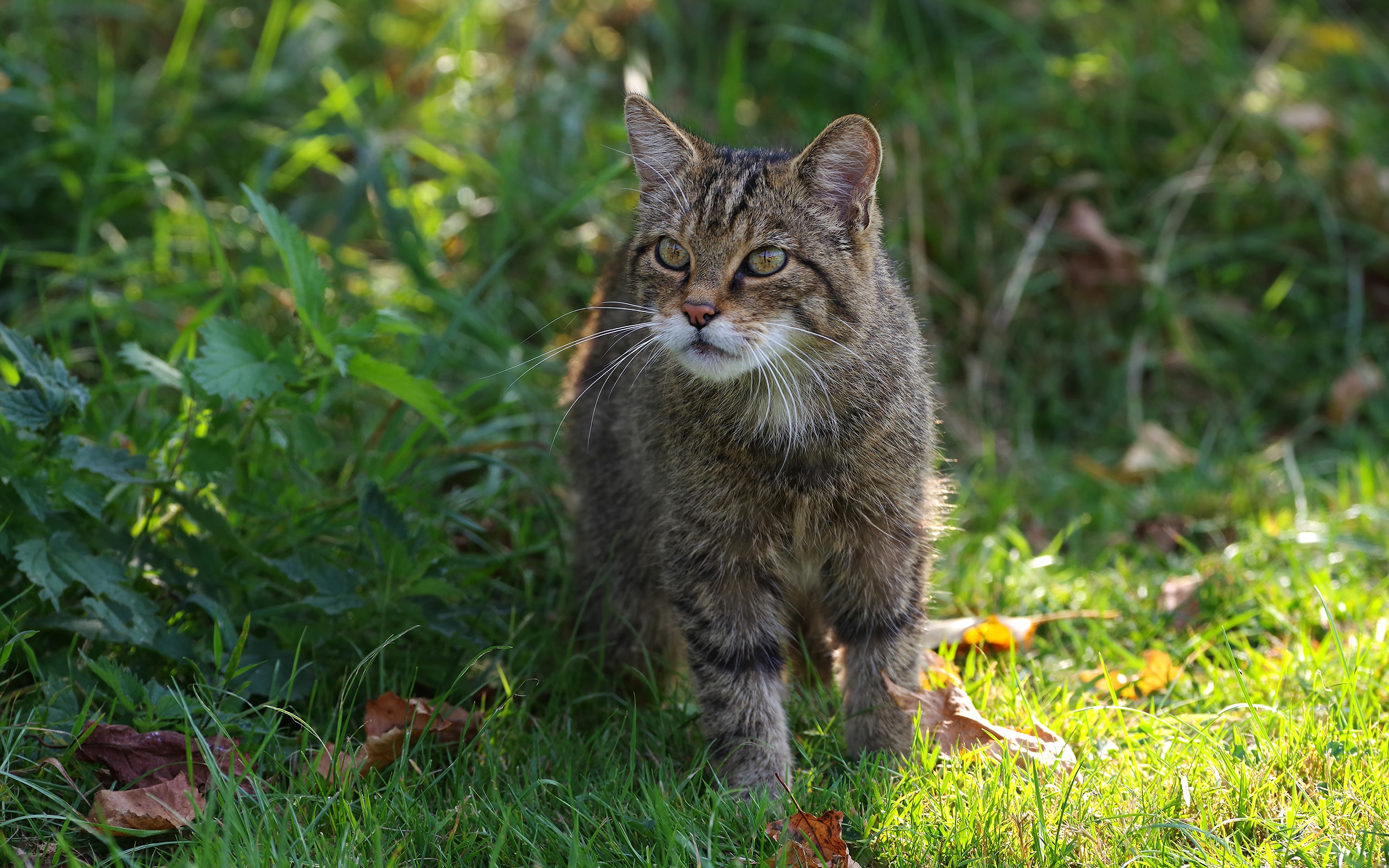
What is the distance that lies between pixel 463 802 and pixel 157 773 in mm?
681

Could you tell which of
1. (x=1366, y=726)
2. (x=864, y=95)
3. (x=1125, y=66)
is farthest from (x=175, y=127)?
(x=1366, y=726)

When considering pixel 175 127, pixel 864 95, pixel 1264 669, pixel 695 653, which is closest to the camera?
pixel 695 653

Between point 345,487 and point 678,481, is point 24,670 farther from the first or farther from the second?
point 678,481

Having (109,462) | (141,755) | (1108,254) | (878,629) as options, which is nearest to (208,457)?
(109,462)

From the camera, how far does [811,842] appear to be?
2.52m

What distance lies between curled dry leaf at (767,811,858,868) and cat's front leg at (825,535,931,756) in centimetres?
39

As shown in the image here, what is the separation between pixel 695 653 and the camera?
119 inches

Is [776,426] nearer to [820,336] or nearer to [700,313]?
[820,336]

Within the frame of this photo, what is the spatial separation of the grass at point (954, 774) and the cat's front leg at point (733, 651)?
11cm

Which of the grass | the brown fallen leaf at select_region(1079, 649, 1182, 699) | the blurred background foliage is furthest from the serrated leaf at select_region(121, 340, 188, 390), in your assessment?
the brown fallen leaf at select_region(1079, 649, 1182, 699)

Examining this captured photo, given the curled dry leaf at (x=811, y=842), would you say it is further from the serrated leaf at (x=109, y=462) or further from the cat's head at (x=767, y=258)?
the serrated leaf at (x=109, y=462)

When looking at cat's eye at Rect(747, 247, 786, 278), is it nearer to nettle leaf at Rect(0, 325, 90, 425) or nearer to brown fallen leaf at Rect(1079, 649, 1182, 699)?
brown fallen leaf at Rect(1079, 649, 1182, 699)

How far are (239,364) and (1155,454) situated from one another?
3.42 m

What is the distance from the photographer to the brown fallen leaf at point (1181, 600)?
3631 mm
